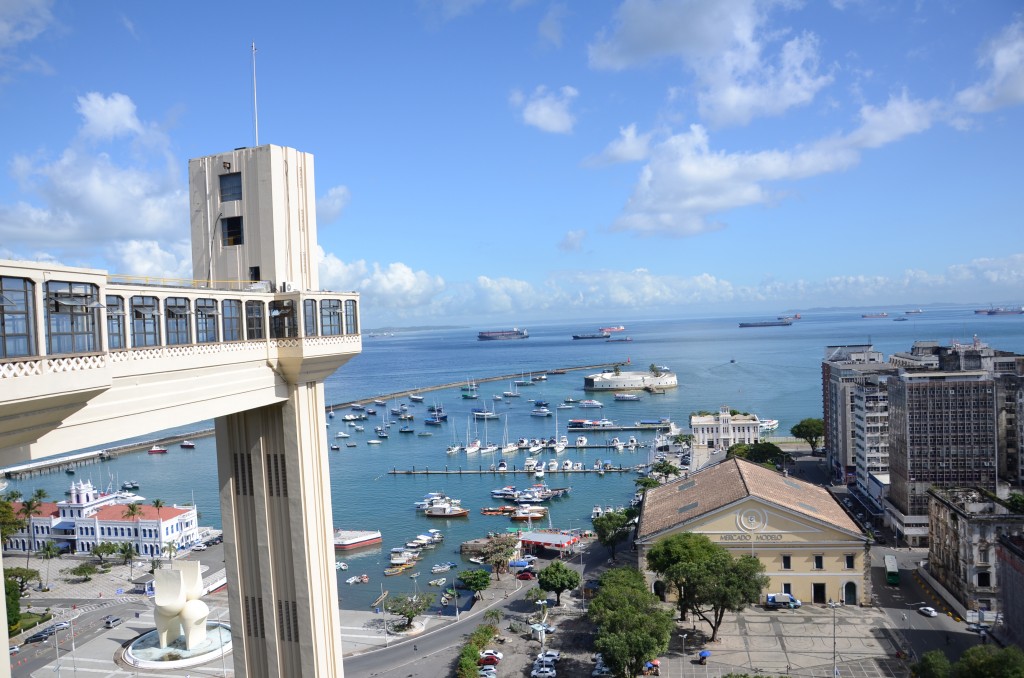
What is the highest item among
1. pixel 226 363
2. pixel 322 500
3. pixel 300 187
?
pixel 300 187

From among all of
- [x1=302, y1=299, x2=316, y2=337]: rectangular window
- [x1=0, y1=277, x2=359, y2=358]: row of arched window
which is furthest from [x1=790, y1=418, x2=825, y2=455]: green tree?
[x1=302, y1=299, x2=316, y2=337]: rectangular window

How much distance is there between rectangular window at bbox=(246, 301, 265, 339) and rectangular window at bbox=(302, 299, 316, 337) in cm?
75

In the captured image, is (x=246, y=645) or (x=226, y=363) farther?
(x=246, y=645)

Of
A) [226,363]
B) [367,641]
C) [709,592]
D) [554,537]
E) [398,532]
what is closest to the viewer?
[226,363]

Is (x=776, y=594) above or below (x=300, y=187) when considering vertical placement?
below

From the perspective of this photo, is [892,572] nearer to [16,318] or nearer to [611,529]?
[611,529]

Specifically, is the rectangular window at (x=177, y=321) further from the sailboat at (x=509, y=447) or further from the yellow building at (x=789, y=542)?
the sailboat at (x=509, y=447)

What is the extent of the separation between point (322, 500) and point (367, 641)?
21540 mm

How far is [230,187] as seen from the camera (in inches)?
551

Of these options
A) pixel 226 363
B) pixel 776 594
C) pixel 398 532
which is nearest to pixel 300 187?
pixel 226 363

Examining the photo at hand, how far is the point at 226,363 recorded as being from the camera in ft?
38.3

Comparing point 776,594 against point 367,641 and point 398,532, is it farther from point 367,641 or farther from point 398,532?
point 398,532

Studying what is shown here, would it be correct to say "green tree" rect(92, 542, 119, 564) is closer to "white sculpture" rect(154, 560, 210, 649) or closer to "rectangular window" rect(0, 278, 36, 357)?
"white sculpture" rect(154, 560, 210, 649)

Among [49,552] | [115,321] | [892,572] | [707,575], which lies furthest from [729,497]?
[49,552]
